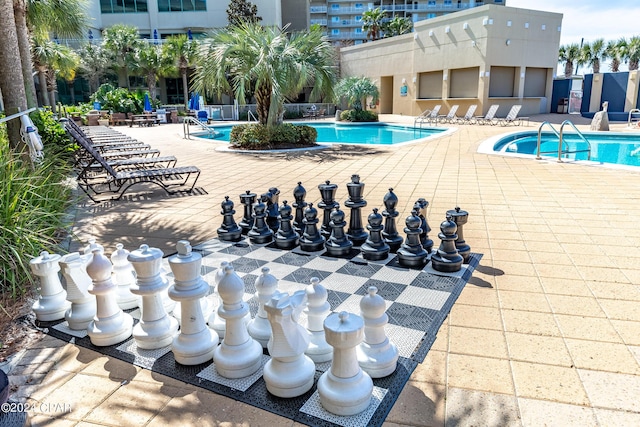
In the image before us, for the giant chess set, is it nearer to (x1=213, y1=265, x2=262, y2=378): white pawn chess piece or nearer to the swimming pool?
(x1=213, y1=265, x2=262, y2=378): white pawn chess piece

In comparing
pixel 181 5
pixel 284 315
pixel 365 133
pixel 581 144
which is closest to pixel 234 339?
pixel 284 315

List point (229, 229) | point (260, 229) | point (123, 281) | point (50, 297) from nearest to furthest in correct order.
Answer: point (50, 297), point (123, 281), point (260, 229), point (229, 229)

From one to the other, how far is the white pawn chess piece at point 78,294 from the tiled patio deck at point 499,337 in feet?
0.58

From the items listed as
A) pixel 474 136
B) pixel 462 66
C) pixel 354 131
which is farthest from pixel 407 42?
pixel 474 136

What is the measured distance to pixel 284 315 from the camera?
2078 mm

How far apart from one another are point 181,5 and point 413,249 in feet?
134

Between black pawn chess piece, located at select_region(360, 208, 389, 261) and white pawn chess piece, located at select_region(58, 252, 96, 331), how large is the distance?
86.5 inches

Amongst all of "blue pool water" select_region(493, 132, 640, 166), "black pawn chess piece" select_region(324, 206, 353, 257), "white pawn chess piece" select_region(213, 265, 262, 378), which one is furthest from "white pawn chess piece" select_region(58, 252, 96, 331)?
"blue pool water" select_region(493, 132, 640, 166)

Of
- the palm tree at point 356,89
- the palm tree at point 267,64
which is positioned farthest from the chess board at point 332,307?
the palm tree at point 356,89

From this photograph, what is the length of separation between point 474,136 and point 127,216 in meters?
12.8

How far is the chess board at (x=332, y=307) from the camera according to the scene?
2145 mm

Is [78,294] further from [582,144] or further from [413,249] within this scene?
[582,144]

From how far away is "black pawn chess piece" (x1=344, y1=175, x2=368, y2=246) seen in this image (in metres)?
4.16

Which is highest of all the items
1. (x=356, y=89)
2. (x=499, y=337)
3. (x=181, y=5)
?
(x=181, y=5)
